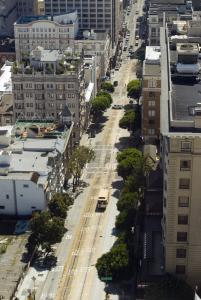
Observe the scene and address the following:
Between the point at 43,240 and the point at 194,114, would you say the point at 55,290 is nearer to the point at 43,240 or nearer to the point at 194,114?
the point at 43,240

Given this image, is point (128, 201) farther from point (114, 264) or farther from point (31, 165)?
point (31, 165)

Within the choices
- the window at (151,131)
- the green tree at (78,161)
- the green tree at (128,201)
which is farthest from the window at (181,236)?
the window at (151,131)

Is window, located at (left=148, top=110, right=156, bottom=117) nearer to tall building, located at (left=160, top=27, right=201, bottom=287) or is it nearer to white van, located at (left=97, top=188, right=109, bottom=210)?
white van, located at (left=97, top=188, right=109, bottom=210)

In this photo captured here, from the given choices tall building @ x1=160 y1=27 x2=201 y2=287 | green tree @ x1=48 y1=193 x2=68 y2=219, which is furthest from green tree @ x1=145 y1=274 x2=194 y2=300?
green tree @ x1=48 y1=193 x2=68 y2=219

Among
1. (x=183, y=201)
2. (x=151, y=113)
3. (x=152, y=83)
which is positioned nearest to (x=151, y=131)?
(x=151, y=113)

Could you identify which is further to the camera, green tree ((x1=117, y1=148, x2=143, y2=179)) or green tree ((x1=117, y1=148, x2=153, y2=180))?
green tree ((x1=117, y1=148, x2=143, y2=179))

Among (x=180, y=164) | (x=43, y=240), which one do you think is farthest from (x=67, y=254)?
(x=180, y=164)

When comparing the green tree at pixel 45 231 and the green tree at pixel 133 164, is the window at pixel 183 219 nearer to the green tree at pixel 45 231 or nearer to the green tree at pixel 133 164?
the green tree at pixel 45 231
